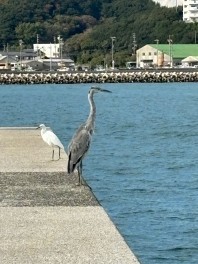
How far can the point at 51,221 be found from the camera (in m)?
10.3

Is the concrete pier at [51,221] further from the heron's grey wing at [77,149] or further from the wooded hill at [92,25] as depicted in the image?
the wooded hill at [92,25]

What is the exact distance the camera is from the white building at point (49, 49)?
5290 inches

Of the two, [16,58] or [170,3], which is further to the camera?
[170,3]

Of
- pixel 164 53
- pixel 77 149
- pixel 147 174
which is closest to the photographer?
pixel 77 149

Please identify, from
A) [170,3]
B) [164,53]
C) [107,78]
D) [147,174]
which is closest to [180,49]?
[164,53]

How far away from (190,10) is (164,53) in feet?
96.5

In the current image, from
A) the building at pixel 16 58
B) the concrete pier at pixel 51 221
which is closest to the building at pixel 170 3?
the building at pixel 16 58

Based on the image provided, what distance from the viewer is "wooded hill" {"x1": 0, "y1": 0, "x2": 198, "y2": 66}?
4998 inches

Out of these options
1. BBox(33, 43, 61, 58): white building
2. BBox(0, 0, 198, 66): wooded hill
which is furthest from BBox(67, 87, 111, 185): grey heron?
BBox(33, 43, 61, 58): white building

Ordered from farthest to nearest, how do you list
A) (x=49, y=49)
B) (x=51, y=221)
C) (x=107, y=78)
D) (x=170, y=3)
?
(x=170, y=3)
(x=49, y=49)
(x=107, y=78)
(x=51, y=221)

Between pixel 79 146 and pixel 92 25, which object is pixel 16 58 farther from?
pixel 79 146

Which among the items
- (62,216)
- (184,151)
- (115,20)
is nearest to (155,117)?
(184,151)

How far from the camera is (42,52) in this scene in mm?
136250

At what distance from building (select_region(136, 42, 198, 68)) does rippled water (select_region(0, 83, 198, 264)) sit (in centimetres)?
7290
